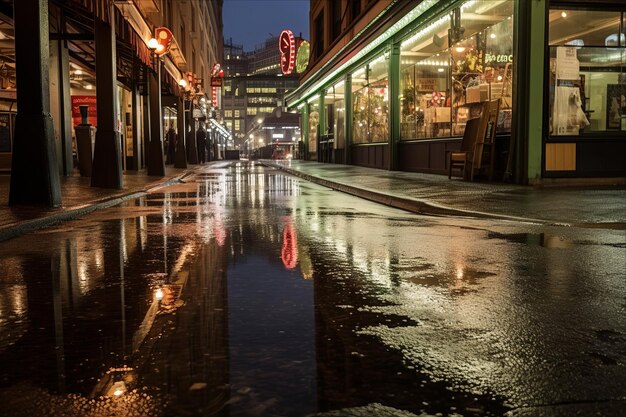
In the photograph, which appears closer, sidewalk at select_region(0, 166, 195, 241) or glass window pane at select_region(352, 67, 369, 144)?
sidewalk at select_region(0, 166, 195, 241)

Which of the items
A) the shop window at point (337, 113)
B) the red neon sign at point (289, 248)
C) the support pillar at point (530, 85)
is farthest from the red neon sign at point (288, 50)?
the red neon sign at point (289, 248)

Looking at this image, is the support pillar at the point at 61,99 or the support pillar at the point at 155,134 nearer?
the support pillar at the point at 61,99

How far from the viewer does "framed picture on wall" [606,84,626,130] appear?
15953 mm

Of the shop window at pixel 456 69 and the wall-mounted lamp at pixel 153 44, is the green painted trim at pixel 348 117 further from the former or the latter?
the wall-mounted lamp at pixel 153 44

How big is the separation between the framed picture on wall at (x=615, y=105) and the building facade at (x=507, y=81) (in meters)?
0.02

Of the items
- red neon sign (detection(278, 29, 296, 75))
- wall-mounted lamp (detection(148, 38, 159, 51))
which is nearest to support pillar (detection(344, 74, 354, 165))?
wall-mounted lamp (detection(148, 38, 159, 51))

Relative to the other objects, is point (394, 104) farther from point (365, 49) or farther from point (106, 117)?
point (106, 117)

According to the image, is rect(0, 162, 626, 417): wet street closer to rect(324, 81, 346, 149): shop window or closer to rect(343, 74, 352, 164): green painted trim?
rect(343, 74, 352, 164): green painted trim

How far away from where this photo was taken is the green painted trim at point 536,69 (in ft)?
50.6

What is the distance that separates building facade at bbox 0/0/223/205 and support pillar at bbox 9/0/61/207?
0.02 m

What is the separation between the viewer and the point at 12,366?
3324 millimetres

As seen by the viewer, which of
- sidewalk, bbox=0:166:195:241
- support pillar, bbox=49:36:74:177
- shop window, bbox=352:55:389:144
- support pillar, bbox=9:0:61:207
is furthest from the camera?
shop window, bbox=352:55:389:144

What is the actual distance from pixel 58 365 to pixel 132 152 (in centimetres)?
2942

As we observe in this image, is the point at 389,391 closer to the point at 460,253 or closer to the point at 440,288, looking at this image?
the point at 440,288
